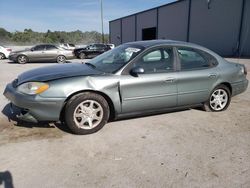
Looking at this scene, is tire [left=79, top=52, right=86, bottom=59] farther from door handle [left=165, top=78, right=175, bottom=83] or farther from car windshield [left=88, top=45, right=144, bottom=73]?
door handle [left=165, top=78, right=175, bottom=83]

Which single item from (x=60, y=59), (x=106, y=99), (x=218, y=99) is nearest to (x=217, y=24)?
(x=60, y=59)

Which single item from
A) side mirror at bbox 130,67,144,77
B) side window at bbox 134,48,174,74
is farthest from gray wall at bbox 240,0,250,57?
side mirror at bbox 130,67,144,77

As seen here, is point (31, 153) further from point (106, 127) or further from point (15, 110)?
point (106, 127)

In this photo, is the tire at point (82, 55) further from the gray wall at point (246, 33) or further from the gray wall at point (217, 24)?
the gray wall at point (246, 33)

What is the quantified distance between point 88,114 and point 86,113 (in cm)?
4

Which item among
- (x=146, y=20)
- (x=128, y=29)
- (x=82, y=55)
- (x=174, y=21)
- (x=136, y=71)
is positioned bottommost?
(x=82, y=55)

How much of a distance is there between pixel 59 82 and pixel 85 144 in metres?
1.01

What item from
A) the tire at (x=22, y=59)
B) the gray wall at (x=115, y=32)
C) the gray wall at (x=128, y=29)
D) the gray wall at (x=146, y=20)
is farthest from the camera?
the gray wall at (x=115, y=32)

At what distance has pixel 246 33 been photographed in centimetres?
1900

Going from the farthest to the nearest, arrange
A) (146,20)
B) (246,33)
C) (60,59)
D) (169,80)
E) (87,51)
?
(146,20), (87,51), (246,33), (60,59), (169,80)

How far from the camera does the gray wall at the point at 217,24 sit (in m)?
20.0

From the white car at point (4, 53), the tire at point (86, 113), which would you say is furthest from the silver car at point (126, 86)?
the white car at point (4, 53)

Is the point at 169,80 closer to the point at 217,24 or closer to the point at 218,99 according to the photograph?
the point at 218,99

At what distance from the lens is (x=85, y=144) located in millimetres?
3414
